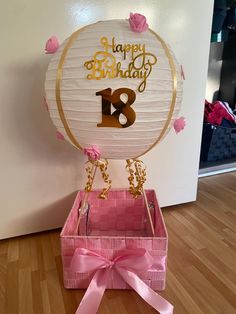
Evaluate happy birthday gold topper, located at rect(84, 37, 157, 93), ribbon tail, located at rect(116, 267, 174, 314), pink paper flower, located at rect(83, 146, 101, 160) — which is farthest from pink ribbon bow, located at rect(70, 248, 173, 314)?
happy birthday gold topper, located at rect(84, 37, 157, 93)

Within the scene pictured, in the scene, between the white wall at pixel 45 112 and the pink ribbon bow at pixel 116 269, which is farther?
the white wall at pixel 45 112

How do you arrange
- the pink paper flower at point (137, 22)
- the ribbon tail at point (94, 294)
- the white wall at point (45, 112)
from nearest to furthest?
the pink paper flower at point (137, 22) < the ribbon tail at point (94, 294) < the white wall at point (45, 112)

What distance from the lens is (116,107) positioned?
22.0 inches

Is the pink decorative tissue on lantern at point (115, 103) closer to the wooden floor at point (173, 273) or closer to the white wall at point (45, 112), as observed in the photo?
the wooden floor at point (173, 273)

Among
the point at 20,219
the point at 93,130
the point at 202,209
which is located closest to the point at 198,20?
the point at 93,130

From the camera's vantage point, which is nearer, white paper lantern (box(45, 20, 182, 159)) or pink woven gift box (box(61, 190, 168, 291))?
white paper lantern (box(45, 20, 182, 159))

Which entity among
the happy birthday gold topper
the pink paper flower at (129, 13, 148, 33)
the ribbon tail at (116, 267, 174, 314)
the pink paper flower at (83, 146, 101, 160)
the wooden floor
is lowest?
the wooden floor

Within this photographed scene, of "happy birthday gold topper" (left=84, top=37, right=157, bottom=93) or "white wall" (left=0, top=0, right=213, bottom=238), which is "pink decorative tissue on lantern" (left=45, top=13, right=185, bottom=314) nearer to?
"happy birthday gold topper" (left=84, top=37, right=157, bottom=93)

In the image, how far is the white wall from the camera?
784 mm

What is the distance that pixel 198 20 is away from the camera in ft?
3.09

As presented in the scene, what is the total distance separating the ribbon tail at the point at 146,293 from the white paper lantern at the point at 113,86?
35 cm

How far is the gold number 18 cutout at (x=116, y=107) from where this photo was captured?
21.7 inches

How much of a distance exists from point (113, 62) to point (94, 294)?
0.59 metres

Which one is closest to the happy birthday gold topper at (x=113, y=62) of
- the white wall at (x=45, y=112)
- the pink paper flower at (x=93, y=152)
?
the pink paper flower at (x=93, y=152)
